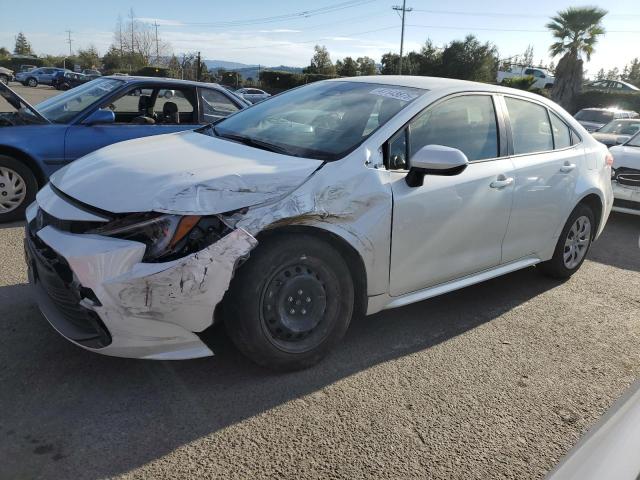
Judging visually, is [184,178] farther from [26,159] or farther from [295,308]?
[26,159]

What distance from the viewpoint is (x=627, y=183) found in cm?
754

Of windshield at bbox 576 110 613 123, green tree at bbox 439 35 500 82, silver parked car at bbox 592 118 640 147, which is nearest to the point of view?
silver parked car at bbox 592 118 640 147

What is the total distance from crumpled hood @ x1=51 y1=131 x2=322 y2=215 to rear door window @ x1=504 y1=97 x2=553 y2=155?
187cm

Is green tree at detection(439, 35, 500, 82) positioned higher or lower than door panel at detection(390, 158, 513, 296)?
higher

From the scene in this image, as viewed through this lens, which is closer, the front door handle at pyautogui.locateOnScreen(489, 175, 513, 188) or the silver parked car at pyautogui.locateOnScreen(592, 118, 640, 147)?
the front door handle at pyautogui.locateOnScreen(489, 175, 513, 188)

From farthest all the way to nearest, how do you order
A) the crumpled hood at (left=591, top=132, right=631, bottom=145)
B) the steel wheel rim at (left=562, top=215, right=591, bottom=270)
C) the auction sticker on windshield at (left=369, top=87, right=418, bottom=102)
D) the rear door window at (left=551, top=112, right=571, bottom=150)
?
the crumpled hood at (left=591, top=132, right=631, bottom=145) < the steel wheel rim at (left=562, top=215, right=591, bottom=270) < the rear door window at (left=551, top=112, right=571, bottom=150) < the auction sticker on windshield at (left=369, top=87, right=418, bottom=102)

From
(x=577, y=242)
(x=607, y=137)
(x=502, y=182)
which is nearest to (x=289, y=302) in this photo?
(x=502, y=182)

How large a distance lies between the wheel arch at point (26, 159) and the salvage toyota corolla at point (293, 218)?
7.98 ft

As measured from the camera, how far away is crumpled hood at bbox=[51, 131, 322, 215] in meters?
2.55

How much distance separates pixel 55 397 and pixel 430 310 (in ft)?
8.48

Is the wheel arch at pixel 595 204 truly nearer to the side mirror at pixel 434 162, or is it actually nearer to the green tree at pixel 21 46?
the side mirror at pixel 434 162

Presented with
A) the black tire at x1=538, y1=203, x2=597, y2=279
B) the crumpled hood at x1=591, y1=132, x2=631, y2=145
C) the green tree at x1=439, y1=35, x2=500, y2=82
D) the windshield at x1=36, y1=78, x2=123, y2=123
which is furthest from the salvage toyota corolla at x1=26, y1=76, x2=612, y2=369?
the green tree at x1=439, y1=35, x2=500, y2=82

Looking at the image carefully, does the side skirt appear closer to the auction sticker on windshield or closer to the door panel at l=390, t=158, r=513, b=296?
the door panel at l=390, t=158, r=513, b=296

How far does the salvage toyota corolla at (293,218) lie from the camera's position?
251 centimetres
